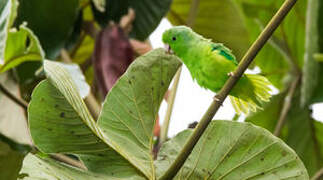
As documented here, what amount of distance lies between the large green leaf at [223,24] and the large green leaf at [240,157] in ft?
2.36

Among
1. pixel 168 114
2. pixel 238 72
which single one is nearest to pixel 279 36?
pixel 168 114

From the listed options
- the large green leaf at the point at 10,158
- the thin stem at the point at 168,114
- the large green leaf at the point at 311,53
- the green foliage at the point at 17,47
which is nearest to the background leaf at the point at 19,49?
the green foliage at the point at 17,47

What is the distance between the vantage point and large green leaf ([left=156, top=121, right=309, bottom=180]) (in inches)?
27.5

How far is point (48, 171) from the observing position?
0.63 meters

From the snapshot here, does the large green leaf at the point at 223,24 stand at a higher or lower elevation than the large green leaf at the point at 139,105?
lower

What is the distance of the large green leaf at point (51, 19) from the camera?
1164 mm

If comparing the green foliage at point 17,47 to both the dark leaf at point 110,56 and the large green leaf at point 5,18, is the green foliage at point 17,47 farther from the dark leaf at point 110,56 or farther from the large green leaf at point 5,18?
the dark leaf at point 110,56

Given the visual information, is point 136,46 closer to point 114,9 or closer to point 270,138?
point 114,9

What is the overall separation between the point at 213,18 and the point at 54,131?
2.81ft

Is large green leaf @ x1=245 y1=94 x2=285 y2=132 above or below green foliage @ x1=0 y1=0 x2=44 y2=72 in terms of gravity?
below

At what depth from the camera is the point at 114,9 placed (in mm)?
1299

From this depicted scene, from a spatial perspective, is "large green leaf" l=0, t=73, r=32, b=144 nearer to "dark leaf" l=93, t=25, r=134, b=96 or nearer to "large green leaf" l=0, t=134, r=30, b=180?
"large green leaf" l=0, t=134, r=30, b=180

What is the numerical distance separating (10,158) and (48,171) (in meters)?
0.33

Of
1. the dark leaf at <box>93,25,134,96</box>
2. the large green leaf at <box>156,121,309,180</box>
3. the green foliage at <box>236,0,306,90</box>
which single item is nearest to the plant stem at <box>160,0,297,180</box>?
the large green leaf at <box>156,121,309,180</box>
